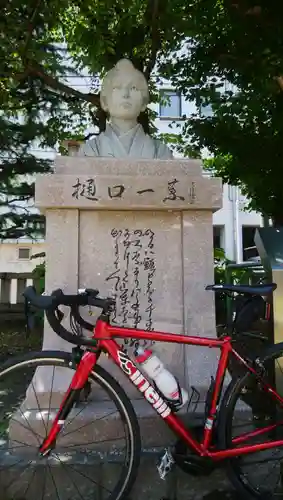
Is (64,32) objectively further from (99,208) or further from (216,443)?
(216,443)

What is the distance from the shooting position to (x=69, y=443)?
9.47 feet

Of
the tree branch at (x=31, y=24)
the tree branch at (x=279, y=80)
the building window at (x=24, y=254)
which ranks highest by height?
the tree branch at (x=31, y=24)

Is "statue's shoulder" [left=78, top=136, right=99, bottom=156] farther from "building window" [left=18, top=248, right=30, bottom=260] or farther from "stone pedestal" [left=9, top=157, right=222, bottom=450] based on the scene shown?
"building window" [left=18, top=248, right=30, bottom=260]

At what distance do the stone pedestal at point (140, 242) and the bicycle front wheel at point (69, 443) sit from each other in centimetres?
28

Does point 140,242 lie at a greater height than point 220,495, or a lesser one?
greater

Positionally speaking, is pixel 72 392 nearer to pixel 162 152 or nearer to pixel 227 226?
pixel 162 152

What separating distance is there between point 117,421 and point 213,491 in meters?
0.66

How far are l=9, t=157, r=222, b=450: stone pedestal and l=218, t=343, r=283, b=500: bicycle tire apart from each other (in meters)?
0.57

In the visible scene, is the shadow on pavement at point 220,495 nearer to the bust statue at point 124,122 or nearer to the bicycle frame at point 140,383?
the bicycle frame at point 140,383

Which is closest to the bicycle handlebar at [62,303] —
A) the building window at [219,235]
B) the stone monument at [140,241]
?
the stone monument at [140,241]

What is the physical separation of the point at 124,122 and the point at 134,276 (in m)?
1.19

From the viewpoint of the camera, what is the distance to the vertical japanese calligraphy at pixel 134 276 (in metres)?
3.24

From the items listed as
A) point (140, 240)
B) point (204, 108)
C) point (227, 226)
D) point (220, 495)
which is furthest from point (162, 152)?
point (227, 226)

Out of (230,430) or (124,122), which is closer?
(230,430)
